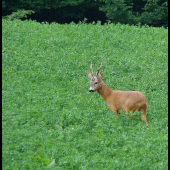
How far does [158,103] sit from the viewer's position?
11.6 m

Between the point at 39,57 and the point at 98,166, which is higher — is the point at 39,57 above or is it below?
above

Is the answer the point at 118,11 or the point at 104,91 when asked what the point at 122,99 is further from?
the point at 118,11

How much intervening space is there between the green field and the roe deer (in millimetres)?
202

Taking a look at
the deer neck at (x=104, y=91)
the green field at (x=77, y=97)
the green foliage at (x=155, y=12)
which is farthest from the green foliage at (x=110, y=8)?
the deer neck at (x=104, y=91)

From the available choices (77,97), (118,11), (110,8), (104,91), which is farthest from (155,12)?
(104,91)

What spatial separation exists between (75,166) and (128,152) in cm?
119

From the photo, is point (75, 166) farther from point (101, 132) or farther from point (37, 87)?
point (37, 87)

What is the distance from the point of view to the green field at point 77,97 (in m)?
→ 8.36

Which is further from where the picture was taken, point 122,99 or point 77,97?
point 77,97

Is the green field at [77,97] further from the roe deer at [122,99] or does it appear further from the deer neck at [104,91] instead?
the deer neck at [104,91]

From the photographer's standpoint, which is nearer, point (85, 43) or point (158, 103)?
point (158, 103)

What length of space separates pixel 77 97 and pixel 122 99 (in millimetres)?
1845

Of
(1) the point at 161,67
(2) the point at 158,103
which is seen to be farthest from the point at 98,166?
(1) the point at 161,67

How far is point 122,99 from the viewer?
10328 millimetres
